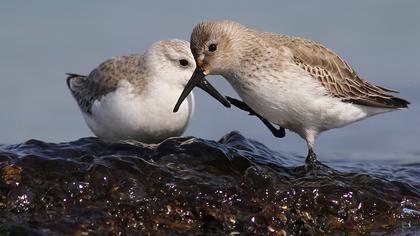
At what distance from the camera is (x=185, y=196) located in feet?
25.7

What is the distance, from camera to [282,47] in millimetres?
9125

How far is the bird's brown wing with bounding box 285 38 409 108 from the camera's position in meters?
9.20

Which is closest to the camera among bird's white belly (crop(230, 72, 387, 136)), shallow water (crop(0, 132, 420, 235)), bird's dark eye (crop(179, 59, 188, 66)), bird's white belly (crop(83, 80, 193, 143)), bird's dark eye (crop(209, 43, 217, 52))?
shallow water (crop(0, 132, 420, 235))

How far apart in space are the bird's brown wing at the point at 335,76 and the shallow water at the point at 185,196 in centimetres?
97

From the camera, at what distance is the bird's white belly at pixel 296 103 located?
873 cm

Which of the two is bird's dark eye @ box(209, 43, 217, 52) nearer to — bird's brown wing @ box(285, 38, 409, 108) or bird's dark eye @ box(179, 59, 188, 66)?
bird's brown wing @ box(285, 38, 409, 108)

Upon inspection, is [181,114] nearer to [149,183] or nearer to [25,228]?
[149,183]

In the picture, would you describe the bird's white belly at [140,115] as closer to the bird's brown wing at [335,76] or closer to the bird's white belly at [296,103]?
the bird's white belly at [296,103]

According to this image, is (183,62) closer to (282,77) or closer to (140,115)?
(140,115)

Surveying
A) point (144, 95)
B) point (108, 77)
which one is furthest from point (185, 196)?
point (108, 77)

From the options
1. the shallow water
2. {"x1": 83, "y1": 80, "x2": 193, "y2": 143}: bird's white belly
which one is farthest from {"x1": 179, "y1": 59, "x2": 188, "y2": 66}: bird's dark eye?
the shallow water

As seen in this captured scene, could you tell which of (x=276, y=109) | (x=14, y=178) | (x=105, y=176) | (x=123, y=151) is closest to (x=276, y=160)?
(x=276, y=109)

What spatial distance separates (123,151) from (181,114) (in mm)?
1058

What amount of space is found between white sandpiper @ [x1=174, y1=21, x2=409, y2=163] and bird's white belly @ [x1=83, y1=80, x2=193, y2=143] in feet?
1.04
